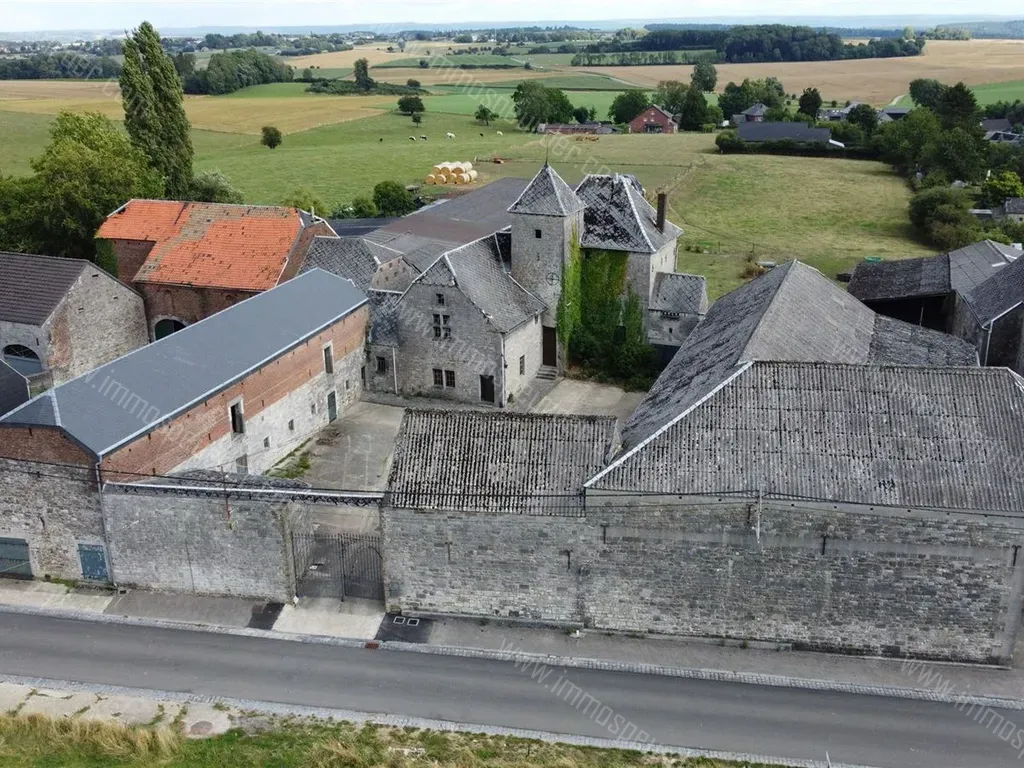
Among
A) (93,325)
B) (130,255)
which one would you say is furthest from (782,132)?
(93,325)

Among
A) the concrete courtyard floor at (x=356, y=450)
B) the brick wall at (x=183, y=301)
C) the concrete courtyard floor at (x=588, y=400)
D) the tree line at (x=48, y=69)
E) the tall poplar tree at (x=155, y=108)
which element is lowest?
the concrete courtyard floor at (x=356, y=450)

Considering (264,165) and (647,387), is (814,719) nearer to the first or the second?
(647,387)

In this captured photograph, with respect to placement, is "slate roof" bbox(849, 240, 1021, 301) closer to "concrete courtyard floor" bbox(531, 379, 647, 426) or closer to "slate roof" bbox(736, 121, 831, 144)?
"concrete courtyard floor" bbox(531, 379, 647, 426)

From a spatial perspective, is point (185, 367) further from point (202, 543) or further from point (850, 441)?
point (850, 441)

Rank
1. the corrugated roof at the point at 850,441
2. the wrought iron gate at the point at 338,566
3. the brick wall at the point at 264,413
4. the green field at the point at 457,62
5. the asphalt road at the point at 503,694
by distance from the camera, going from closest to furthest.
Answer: the asphalt road at the point at 503,694 < the corrugated roof at the point at 850,441 < the wrought iron gate at the point at 338,566 < the brick wall at the point at 264,413 < the green field at the point at 457,62

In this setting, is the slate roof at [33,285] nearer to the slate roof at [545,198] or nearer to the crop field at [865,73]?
the slate roof at [545,198]

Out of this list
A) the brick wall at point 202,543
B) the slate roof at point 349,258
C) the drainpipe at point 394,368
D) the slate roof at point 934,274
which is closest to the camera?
the brick wall at point 202,543

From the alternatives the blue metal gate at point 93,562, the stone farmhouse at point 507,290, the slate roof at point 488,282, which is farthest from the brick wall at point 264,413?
the slate roof at point 488,282
